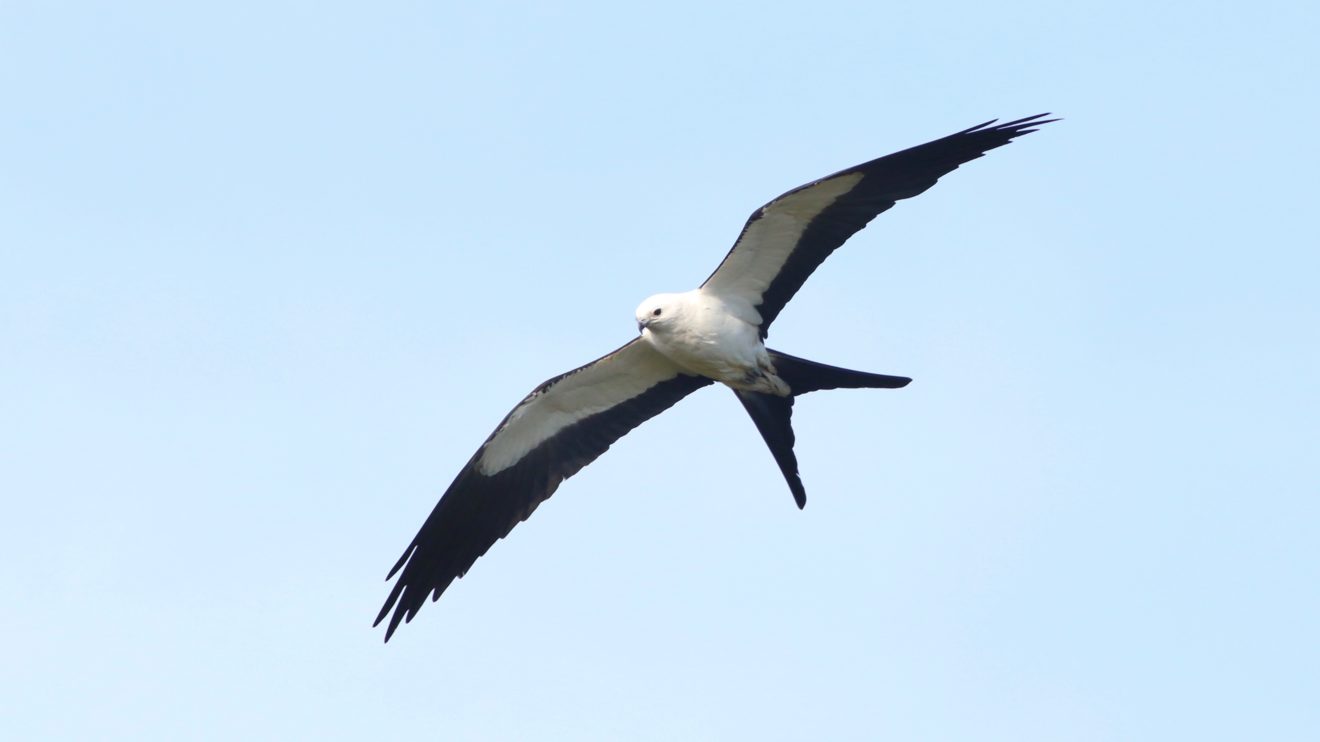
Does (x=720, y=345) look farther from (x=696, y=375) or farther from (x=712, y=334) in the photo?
(x=696, y=375)

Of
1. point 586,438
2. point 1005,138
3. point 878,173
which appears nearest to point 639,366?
point 586,438

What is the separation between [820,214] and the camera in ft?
45.6

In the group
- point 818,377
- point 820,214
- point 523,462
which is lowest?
point 818,377

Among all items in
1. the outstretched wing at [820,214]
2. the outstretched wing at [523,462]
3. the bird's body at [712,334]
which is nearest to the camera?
the outstretched wing at [820,214]

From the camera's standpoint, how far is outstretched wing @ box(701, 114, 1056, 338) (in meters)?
13.6

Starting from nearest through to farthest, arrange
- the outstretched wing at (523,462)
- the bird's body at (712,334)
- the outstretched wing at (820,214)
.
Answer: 1. the outstretched wing at (820,214)
2. the bird's body at (712,334)
3. the outstretched wing at (523,462)

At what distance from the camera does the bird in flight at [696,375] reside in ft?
44.8

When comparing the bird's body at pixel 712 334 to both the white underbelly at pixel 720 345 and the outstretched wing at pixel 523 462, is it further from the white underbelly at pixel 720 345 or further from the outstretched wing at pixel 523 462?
the outstretched wing at pixel 523 462

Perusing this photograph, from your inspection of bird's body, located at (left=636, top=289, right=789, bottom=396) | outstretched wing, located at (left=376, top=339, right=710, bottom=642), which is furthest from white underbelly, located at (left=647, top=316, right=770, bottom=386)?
outstretched wing, located at (left=376, top=339, right=710, bottom=642)

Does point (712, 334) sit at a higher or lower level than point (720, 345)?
higher

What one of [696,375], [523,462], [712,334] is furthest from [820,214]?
[523,462]

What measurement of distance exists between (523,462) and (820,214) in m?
3.56

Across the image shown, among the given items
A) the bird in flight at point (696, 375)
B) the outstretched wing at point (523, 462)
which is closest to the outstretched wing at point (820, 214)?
the bird in flight at point (696, 375)

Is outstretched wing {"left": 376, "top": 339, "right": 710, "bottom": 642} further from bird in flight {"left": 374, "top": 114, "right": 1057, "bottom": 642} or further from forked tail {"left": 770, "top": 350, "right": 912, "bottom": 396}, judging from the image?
forked tail {"left": 770, "top": 350, "right": 912, "bottom": 396}
